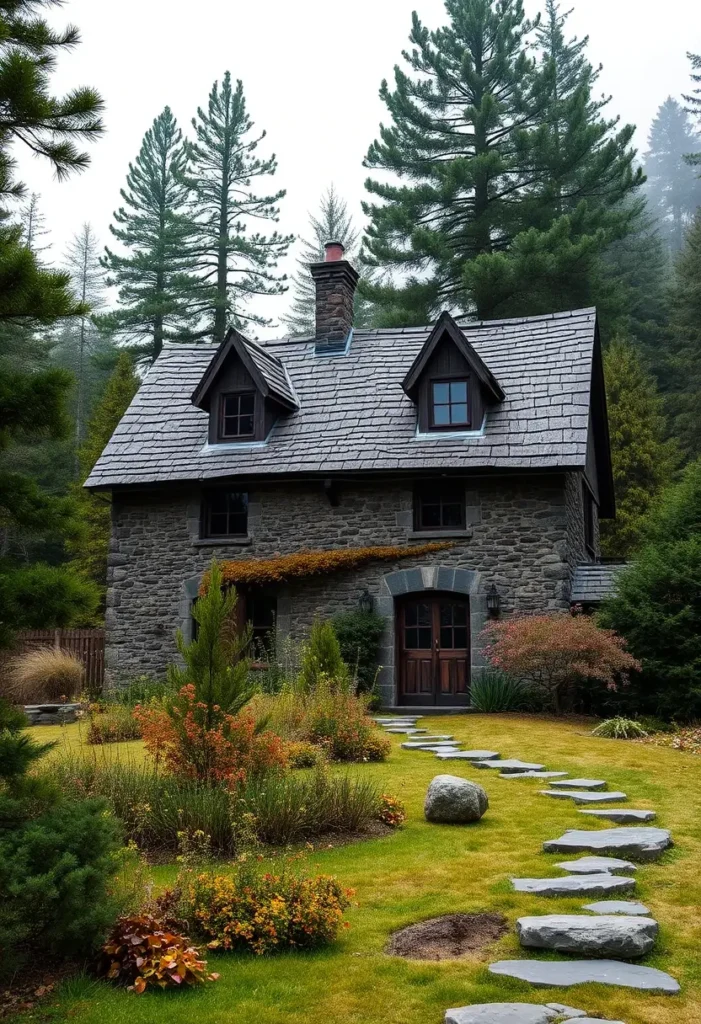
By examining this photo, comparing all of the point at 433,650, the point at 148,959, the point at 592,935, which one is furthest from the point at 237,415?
the point at 592,935

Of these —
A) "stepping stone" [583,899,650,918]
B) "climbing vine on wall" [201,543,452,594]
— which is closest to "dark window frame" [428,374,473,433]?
"climbing vine on wall" [201,543,452,594]

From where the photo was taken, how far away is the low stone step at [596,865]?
5660 millimetres

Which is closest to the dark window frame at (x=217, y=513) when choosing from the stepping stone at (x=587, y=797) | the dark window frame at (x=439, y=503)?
the dark window frame at (x=439, y=503)

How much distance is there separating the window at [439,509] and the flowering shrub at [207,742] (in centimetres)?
898

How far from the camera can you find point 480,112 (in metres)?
28.2

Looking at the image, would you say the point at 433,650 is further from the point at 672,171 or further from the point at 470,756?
the point at 672,171

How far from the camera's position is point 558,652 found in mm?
13469

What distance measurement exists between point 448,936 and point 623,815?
9.36ft

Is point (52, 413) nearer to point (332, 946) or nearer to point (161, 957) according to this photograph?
point (161, 957)

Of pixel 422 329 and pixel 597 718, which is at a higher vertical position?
pixel 422 329

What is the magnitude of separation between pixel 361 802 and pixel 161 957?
119 inches

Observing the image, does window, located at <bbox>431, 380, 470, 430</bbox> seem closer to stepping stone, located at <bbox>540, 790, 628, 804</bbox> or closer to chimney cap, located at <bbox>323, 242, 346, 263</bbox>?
chimney cap, located at <bbox>323, 242, 346, 263</bbox>

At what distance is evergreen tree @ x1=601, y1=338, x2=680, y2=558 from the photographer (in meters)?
23.9

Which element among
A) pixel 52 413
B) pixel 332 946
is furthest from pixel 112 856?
pixel 52 413
